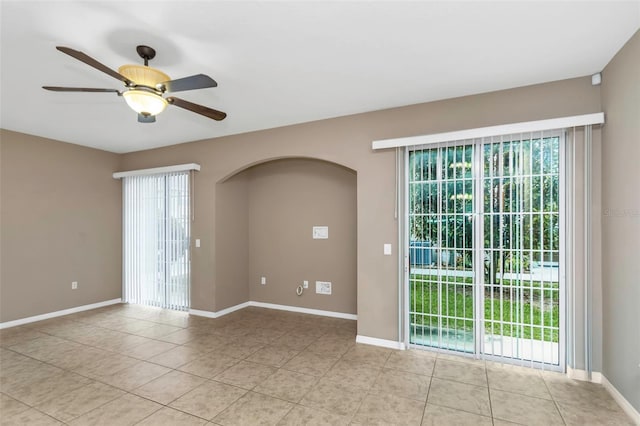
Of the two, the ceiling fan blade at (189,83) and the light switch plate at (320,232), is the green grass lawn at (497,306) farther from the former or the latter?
the ceiling fan blade at (189,83)

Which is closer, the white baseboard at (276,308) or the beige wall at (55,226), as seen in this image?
the beige wall at (55,226)

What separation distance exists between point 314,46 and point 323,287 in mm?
3459

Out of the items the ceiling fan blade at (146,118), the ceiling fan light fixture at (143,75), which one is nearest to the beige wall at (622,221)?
the ceiling fan light fixture at (143,75)

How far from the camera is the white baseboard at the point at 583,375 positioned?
2.73m

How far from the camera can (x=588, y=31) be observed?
2174 mm

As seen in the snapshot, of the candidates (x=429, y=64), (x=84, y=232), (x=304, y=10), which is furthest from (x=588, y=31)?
(x=84, y=232)

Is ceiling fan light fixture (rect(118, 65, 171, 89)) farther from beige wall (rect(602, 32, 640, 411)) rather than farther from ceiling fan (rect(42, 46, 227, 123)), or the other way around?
beige wall (rect(602, 32, 640, 411))

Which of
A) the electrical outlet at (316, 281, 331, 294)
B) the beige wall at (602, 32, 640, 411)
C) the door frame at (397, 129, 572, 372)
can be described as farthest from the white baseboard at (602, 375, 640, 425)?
the electrical outlet at (316, 281, 331, 294)

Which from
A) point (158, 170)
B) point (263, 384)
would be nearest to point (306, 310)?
point (263, 384)

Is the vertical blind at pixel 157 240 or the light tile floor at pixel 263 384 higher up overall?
the vertical blind at pixel 157 240

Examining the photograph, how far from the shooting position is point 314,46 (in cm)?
234

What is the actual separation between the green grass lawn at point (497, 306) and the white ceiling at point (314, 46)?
1.97 meters

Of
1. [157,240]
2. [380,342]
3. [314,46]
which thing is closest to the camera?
[314,46]

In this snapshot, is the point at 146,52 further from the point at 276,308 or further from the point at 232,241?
the point at 276,308
